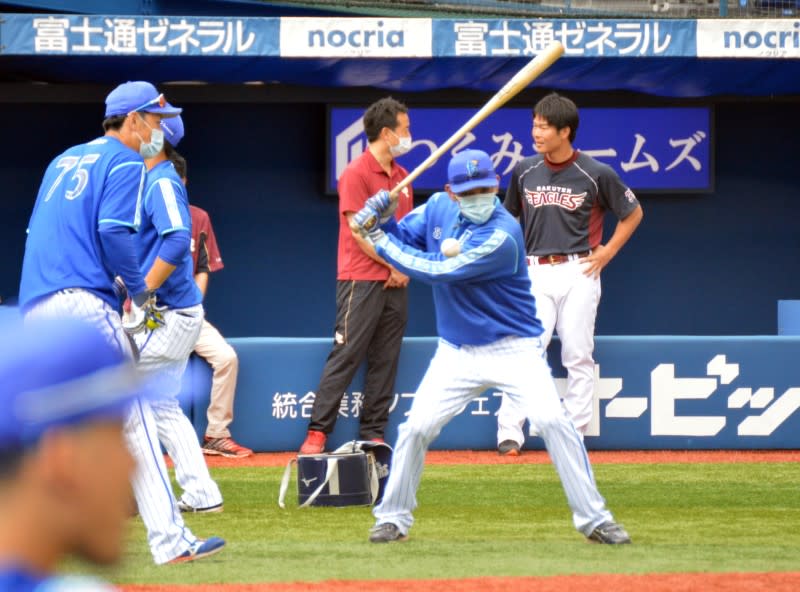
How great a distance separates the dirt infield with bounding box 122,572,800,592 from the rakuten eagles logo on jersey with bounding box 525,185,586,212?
3.29 meters

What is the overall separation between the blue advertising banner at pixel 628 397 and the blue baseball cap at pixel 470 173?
10.3ft

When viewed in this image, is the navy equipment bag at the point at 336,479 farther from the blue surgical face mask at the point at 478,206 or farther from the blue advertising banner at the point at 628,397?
the blue advertising banner at the point at 628,397

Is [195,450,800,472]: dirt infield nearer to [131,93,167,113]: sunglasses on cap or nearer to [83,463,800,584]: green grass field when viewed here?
[83,463,800,584]: green grass field

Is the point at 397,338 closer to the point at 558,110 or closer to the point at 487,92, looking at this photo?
the point at 558,110

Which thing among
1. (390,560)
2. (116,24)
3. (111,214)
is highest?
(116,24)

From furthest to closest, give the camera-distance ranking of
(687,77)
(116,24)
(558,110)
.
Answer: (687,77) < (116,24) < (558,110)

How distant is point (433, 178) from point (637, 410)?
2.88 meters

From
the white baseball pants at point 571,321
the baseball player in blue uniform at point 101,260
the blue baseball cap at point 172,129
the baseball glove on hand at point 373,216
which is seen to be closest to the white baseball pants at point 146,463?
the baseball player in blue uniform at point 101,260

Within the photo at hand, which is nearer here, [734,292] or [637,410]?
[637,410]

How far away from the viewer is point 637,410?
27.6 feet

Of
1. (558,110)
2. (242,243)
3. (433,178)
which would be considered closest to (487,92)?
(433,178)

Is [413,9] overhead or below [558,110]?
overhead

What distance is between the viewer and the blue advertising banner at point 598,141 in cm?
1044

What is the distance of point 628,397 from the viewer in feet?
27.6
